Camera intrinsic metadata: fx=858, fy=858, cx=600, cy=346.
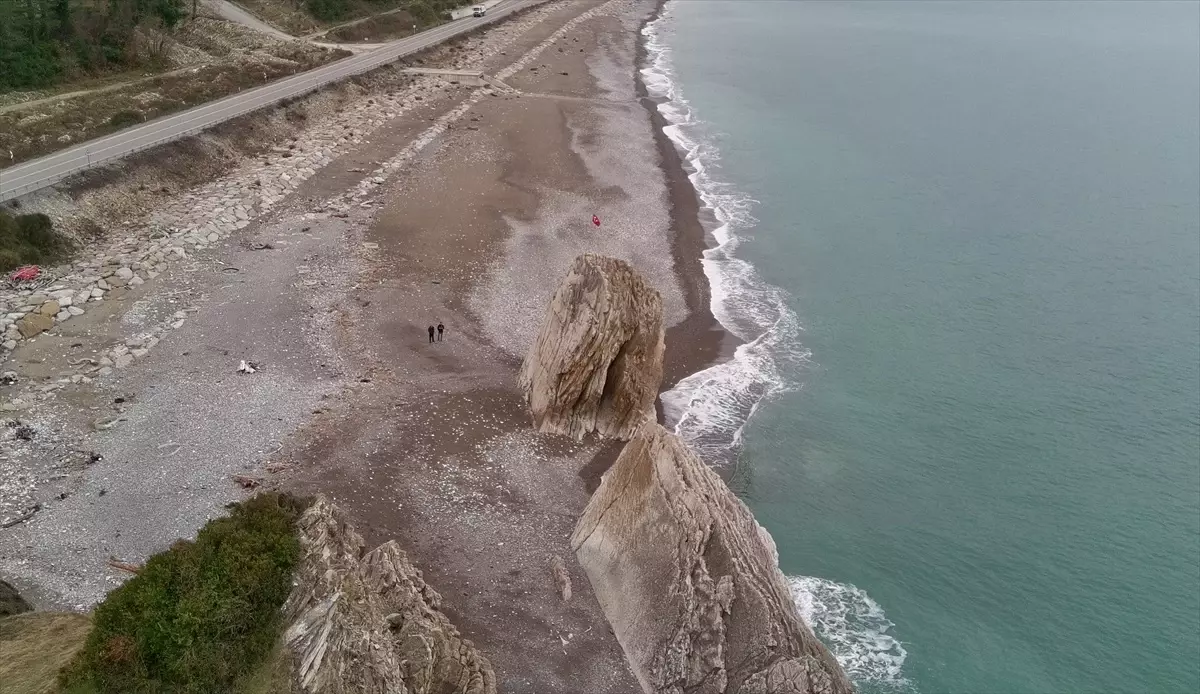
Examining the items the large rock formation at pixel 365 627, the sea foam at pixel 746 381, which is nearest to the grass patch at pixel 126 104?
the sea foam at pixel 746 381

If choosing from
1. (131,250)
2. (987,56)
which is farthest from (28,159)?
(987,56)

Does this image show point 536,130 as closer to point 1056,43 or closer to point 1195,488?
point 1195,488

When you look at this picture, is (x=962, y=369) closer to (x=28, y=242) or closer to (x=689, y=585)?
(x=689, y=585)

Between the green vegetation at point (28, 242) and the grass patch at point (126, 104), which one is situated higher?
the grass patch at point (126, 104)

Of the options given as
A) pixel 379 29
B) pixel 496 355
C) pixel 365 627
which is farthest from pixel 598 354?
pixel 379 29

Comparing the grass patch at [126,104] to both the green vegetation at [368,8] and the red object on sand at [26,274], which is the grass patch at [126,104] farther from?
the green vegetation at [368,8]
